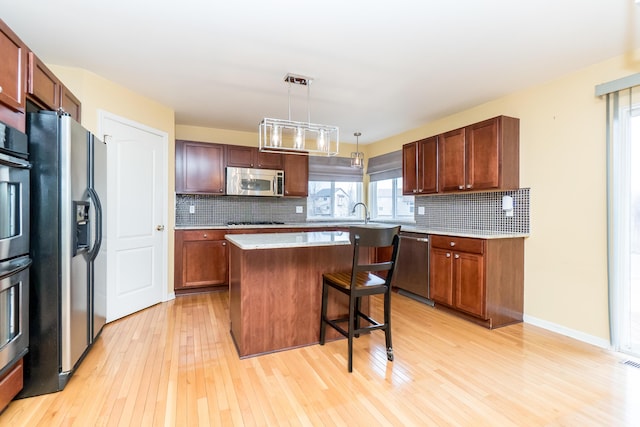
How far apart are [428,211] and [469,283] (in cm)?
156

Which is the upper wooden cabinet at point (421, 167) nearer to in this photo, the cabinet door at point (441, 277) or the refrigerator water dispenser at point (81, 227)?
the cabinet door at point (441, 277)

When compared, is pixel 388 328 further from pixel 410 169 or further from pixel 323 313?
pixel 410 169

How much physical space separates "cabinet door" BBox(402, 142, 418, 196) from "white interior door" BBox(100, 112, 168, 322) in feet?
9.90

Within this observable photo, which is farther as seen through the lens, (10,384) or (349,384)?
(349,384)

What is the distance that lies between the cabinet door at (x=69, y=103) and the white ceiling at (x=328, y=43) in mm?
310

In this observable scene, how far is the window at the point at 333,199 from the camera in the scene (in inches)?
214

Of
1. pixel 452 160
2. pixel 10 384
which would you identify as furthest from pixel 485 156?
pixel 10 384

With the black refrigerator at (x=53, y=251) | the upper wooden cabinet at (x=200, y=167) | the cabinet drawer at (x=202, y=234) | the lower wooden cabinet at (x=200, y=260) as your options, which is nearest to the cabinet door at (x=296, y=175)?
the upper wooden cabinet at (x=200, y=167)

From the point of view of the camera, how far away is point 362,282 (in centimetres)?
230

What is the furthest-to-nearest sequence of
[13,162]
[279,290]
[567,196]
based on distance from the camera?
1. [567,196]
2. [279,290]
3. [13,162]

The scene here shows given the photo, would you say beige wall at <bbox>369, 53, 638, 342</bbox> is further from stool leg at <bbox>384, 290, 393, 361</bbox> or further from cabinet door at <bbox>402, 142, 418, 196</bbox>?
stool leg at <bbox>384, 290, 393, 361</bbox>

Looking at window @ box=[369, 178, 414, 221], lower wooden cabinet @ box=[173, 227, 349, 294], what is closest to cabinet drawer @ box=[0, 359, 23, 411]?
lower wooden cabinet @ box=[173, 227, 349, 294]

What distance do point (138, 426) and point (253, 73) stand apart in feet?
8.65

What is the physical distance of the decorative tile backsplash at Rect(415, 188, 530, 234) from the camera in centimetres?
317
